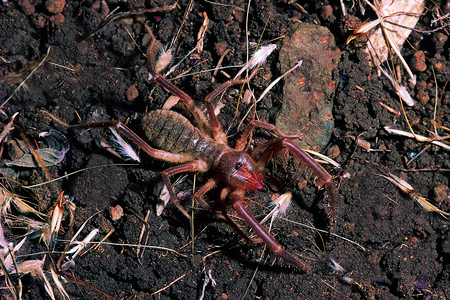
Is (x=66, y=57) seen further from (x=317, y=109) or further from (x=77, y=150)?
(x=317, y=109)

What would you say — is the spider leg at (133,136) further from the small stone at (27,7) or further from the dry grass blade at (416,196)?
the dry grass blade at (416,196)

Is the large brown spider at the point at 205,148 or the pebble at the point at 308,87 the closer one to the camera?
the large brown spider at the point at 205,148

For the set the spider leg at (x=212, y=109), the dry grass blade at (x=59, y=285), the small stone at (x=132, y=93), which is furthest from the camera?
the small stone at (x=132, y=93)

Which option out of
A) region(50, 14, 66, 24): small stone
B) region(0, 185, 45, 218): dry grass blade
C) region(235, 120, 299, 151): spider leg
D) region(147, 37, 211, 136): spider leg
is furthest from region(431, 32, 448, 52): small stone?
region(0, 185, 45, 218): dry grass blade

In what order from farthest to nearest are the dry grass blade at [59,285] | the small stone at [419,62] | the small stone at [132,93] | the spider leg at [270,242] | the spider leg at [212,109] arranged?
the small stone at [132,93]
the small stone at [419,62]
the spider leg at [212,109]
the dry grass blade at [59,285]
the spider leg at [270,242]

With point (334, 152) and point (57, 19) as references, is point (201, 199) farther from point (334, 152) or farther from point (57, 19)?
point (57, 19)

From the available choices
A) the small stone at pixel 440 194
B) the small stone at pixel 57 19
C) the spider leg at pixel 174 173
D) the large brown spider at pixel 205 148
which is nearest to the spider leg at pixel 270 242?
the large brown spider at pixel 205 148

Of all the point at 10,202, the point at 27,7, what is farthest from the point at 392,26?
the point at 10,202
